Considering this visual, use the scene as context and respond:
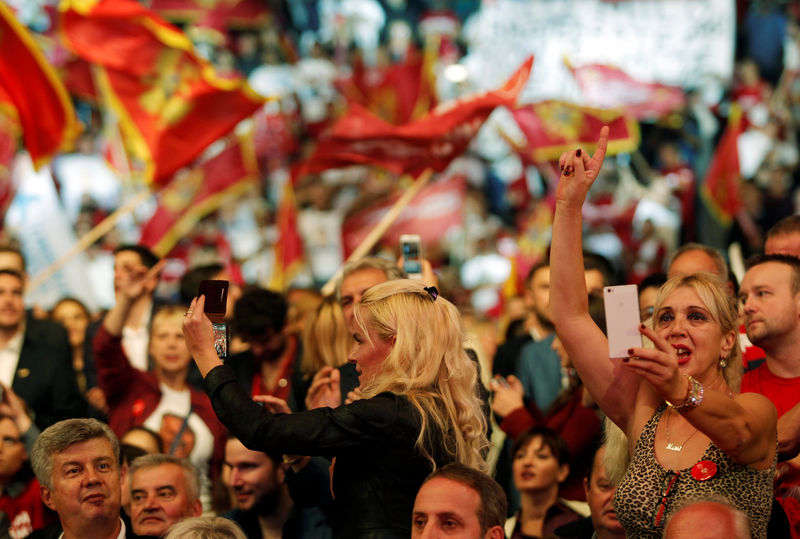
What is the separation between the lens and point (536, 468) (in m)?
4.57

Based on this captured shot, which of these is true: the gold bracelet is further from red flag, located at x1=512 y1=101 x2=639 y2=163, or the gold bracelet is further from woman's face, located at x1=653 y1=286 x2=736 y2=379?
red flag, located at x1=512 y1=101 x2=639 y2=163

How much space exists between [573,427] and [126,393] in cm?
207

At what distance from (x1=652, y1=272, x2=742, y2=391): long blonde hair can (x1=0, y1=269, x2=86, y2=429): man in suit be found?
129 inches

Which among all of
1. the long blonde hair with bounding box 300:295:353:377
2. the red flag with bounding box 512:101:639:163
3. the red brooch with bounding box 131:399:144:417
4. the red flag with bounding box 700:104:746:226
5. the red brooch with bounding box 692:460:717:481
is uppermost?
the red brooch with bounding box 692:460:717:481

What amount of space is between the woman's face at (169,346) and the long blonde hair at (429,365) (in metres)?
2.16

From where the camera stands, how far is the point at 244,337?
525cm

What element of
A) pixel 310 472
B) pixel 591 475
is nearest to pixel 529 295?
pixel 591 475

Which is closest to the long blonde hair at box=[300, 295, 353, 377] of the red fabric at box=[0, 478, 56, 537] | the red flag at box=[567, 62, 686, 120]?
the red fabric at box=[0, 478, 56, 537]

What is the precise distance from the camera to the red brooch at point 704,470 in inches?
118

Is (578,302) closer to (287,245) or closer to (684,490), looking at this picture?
(684,490)

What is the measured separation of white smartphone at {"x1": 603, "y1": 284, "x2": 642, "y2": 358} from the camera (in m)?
2.86

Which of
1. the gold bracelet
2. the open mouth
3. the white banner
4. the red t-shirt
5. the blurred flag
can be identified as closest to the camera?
the gold bracelet

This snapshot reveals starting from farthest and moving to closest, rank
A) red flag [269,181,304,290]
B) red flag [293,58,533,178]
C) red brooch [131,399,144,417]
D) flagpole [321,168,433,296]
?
red flag [269,181,304,290], red flag [293,58,533,178], flagpole [321,168,433,296], red brooch [131,399,144,417]

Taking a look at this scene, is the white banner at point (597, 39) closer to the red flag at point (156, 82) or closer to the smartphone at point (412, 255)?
the red flag at point (156, 82)
